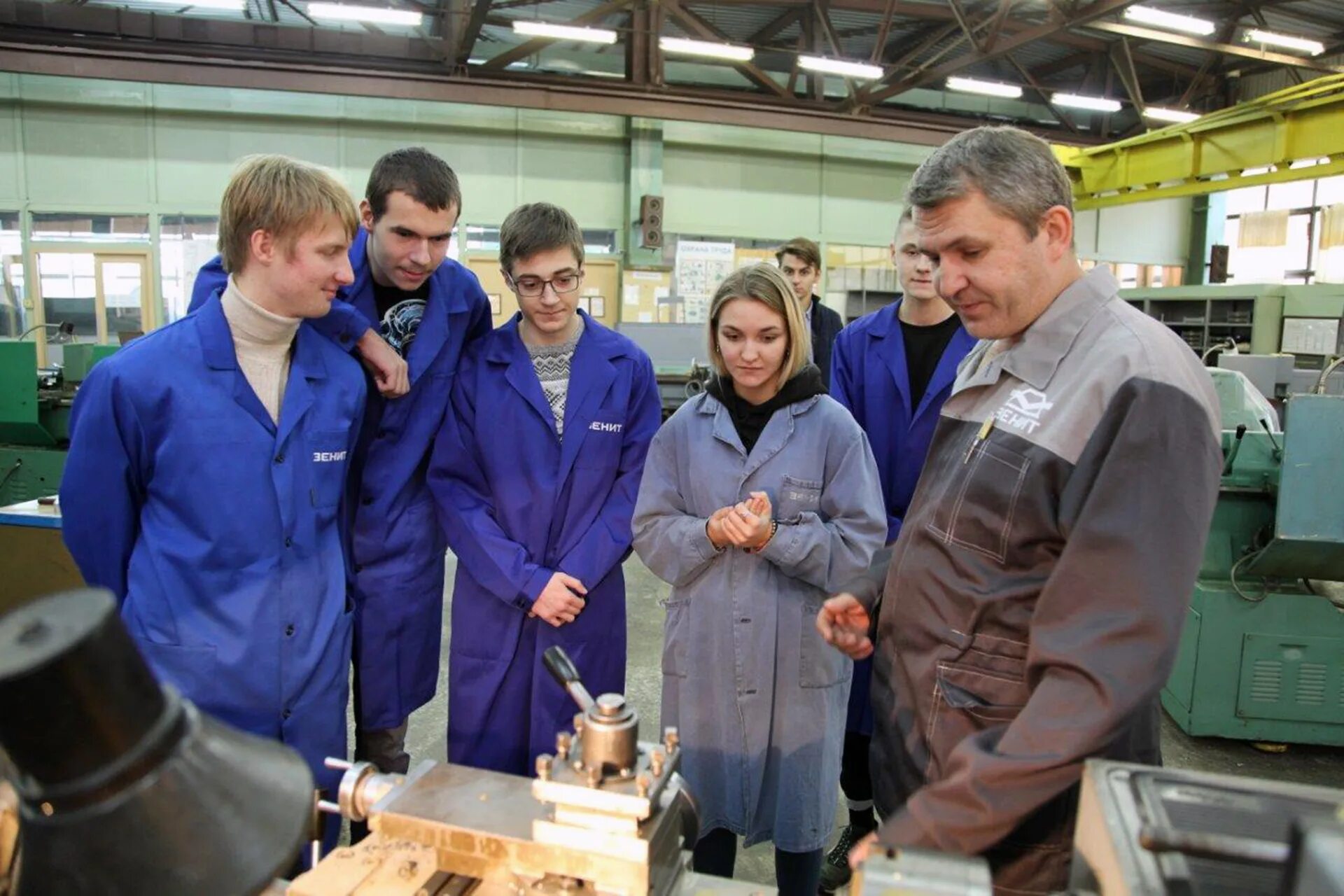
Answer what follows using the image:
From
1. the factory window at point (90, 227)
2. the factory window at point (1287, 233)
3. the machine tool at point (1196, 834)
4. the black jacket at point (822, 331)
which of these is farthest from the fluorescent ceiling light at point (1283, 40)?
the factory window at point (90, 227)

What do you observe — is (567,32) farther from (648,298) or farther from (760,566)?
(760,566)

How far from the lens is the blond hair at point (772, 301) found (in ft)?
4.55

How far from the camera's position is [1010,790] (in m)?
0.71

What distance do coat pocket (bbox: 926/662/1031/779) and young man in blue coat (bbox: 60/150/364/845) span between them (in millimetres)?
768

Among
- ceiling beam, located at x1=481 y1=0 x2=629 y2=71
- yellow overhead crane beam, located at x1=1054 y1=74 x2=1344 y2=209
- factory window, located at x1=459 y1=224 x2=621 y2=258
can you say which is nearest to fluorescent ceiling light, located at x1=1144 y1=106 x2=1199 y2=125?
yellow overhead crane beam, located at x1=1054 y1=74 x2=1344 y2=209

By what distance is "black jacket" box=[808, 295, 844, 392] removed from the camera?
2.73 meters

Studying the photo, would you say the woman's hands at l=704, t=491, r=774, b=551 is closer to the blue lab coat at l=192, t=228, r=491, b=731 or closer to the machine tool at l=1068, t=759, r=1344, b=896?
the blue lab coat at l=192, t=228, r=491, b=731

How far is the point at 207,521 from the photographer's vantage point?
3.59 ft

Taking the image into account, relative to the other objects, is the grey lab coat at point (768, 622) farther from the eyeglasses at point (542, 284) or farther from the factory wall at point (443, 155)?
the factory wall at point (443, 155)

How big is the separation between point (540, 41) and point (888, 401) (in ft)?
18.4

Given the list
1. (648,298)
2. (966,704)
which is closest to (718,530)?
(966,704)

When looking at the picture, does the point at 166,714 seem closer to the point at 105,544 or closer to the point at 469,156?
the point at 105,544

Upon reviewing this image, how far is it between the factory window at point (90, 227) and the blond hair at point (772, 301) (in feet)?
21.9

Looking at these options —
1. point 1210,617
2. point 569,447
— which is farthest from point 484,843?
point 1210,617
